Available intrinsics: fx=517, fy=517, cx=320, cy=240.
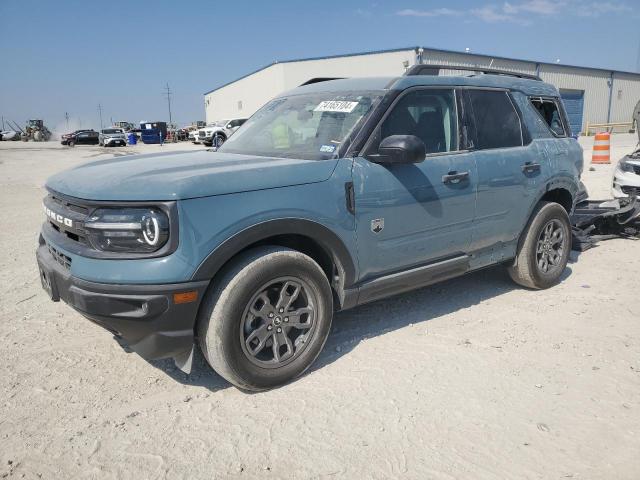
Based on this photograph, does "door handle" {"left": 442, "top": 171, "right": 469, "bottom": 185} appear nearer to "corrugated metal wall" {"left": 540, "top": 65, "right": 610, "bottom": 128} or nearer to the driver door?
the driver door

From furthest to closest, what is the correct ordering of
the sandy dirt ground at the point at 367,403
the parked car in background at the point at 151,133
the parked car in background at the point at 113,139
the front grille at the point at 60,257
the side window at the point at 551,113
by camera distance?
the parked car in background at the point at 151,133 < the parked car in background at the point at 113,139 < the side window at the point at 551,113 < the front grille at the point at 60,257 < the sandy dirt ground at the point at 367,403

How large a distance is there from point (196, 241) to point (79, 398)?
4.15 ft

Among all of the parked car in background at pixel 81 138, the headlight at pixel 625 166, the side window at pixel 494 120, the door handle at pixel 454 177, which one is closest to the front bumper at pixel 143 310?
the door handle at pixel 454 177

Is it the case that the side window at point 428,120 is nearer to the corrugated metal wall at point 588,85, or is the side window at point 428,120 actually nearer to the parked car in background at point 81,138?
the corrugated metal wall at point 588,85

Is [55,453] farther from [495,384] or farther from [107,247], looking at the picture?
[495,384]

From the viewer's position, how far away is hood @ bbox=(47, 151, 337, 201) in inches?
106

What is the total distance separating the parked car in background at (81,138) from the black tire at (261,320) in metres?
46.5

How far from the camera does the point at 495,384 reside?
3.14 m

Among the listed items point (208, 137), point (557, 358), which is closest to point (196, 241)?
point (557, 358)

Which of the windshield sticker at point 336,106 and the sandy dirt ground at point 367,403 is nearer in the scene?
the sandy dirt ground at point 367,403

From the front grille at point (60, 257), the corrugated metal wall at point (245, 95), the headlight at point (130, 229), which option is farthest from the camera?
the corrugated metal wall at point (245, 95)

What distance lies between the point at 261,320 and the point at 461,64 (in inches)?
1274

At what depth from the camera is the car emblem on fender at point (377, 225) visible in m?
3.35

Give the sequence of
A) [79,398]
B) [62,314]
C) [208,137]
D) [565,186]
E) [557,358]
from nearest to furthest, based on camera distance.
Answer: [79,398], [557,358], [62,314], [565,186], [208,137]
